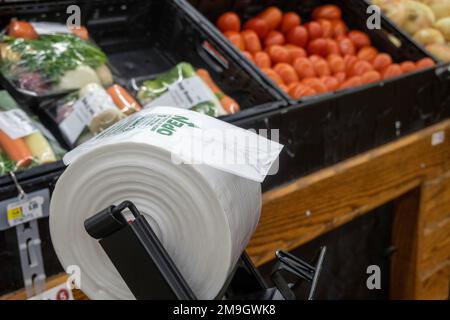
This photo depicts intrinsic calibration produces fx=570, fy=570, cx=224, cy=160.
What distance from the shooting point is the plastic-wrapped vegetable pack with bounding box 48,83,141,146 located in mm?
1590

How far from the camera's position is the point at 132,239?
51 centimetres

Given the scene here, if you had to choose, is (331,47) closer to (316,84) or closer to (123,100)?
(316,84)

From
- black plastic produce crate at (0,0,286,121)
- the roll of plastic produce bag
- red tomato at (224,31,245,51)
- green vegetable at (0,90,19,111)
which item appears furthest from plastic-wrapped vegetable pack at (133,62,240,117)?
the roll of plastic produce bag

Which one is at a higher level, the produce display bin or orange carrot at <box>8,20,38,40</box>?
orange carrot at <box>8,20,38,40</box>

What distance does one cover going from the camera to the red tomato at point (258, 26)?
98.7 inches

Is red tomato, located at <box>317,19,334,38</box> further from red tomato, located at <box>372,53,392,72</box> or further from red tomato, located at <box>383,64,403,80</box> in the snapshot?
red tomato, located at <box>383,64,403,80</box>

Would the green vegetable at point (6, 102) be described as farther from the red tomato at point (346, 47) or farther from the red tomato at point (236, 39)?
the red tomato at point (346, 47)

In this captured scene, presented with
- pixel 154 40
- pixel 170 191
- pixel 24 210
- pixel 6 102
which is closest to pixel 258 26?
pixel 154 40

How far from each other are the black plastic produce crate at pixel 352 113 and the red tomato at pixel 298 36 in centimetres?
20

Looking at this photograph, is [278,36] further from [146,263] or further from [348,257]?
[146,263]

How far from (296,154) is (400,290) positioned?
1101 mm

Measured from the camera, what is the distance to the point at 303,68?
2.32 metres

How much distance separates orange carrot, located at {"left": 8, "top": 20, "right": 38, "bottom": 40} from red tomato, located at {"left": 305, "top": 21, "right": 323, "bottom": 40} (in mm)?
1275

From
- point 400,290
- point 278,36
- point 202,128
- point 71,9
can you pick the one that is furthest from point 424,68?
point 202,128
